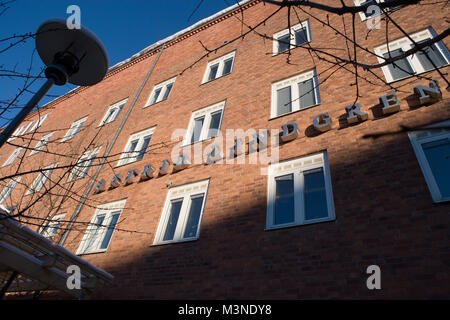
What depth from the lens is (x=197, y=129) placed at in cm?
1012

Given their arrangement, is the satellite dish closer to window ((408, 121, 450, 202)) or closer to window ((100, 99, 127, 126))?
window ((408, 121, 450, 202))

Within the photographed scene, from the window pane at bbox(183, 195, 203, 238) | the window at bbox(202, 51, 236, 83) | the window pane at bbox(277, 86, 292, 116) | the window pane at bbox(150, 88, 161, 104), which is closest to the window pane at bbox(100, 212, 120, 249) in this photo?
the window pane at bbox(183, 195, 203, 238)

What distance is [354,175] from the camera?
18.7ft

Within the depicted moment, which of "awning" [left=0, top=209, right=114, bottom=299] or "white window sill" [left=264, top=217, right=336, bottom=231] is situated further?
"white window sill" [left=264, top=217, right=336, bottom=231]

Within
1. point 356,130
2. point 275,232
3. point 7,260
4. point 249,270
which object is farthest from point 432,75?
point 7,260

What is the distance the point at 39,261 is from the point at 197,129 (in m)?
6.23

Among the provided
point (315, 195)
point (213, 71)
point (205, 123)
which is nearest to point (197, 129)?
point (205, 123)

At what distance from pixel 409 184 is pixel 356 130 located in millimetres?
1802

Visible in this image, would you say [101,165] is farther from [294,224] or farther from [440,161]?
[440,161]

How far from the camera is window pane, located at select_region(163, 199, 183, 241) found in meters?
7.45

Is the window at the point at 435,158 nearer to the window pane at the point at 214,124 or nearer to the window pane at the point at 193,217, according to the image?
the window pane at the point at 193,217

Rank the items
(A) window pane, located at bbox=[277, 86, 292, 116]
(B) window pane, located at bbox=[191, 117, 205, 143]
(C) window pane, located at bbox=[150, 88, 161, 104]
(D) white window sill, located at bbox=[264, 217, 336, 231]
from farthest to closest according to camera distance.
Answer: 1. (C) window pane, located at bbox=[150, 88, 161, 104]
2. (B) window pane, located at bbox=[191, 117, 205, 143]
3. (A) window pane, located at bbox=[277, 86, 292, 116]
4. (D) white window sill, located at bbox=[264, 217, 336, 231]

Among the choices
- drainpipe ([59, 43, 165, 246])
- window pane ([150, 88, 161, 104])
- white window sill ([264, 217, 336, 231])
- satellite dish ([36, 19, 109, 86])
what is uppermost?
window pane ([150, 88, 161, 104])

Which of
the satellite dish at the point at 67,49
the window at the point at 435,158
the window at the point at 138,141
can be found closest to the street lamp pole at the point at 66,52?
the satellite dish at the point at 67,49
